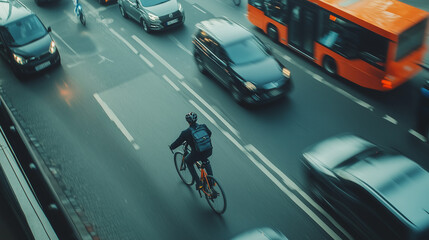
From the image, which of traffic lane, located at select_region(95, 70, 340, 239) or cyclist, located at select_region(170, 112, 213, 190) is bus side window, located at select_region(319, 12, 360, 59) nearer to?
traffic lane, located at select_region(95, 70, 340, 239)

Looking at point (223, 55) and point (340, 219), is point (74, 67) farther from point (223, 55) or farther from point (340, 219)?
point (340, 219)

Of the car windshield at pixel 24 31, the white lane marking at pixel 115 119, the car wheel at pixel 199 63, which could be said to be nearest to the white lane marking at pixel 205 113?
the car wheel at pixel 199 63

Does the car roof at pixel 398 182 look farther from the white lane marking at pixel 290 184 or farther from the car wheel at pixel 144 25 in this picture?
the car wheel at pixel 144 25

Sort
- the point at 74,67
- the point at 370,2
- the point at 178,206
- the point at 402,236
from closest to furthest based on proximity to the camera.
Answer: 1. the point at 402,236
2. the point at 178,206
3. the point at 370,2
4. the point at 74,67

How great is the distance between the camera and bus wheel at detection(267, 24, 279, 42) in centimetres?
1465

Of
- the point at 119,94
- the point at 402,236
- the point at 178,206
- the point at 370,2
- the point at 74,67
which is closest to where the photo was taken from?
the point at 402,236

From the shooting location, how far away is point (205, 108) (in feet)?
38.8

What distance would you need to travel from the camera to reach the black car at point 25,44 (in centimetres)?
1364

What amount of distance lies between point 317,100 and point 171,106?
14.4 ft

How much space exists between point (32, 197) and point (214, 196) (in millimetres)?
3746

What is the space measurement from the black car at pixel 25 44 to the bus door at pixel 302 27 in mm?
8446

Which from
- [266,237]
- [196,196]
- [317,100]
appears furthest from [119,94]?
[266,237]

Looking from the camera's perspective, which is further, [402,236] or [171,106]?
[171,106]

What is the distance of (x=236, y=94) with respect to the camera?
11.7 meters
